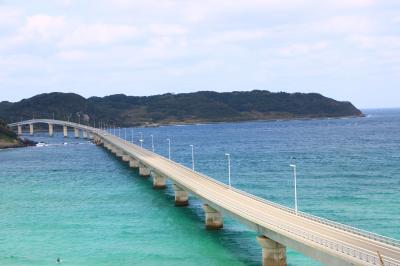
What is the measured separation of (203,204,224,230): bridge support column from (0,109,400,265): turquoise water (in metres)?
0.82

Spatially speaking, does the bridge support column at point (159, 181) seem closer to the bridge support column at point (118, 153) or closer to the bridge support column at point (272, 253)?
the bridge support column at point (272, 253)

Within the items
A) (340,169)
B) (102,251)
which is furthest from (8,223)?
(340,169)

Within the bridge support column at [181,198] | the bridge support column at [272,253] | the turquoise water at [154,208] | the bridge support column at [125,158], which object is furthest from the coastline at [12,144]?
the bridge support column at [272,253]

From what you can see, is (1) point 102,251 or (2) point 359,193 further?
(2) point 359,193

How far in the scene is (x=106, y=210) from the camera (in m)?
67.0

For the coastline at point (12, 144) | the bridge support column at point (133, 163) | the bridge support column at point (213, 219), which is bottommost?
the bridge support column at point (213, 219)

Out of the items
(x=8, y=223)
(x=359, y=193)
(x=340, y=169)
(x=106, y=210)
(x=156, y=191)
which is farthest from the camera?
(x=340, y=169)

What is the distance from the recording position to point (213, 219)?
55.1m

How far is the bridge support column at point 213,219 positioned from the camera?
180ft

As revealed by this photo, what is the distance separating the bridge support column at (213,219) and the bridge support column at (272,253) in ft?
47.0

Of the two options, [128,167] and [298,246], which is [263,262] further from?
[128,167]

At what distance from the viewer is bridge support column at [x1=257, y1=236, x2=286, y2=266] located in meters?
40.2

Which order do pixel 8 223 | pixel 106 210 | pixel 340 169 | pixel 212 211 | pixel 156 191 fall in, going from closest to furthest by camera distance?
pixel 212 211
pixel 8 223
pixel 106 210
pixel 156 191
pixel 340 169

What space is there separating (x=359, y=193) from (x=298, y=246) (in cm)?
3804
